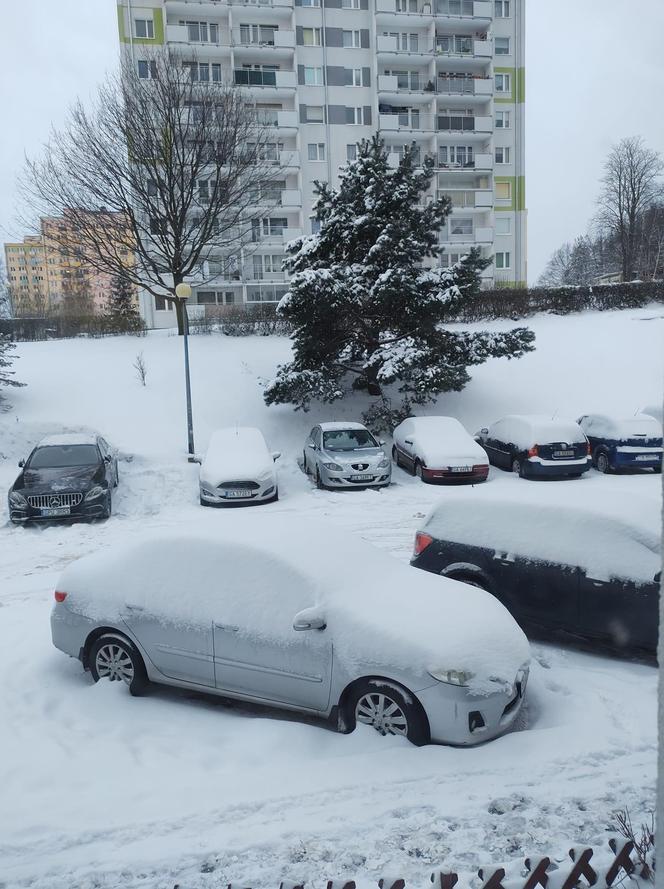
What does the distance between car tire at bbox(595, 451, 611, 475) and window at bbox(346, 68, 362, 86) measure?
37178 mm

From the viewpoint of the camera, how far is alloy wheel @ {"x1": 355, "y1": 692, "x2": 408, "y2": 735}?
15.3 ft

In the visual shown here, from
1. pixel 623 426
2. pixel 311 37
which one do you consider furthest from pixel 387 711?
pixel 311 37

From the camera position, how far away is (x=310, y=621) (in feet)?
16.0

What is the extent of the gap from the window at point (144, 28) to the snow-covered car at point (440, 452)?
36.6 meters

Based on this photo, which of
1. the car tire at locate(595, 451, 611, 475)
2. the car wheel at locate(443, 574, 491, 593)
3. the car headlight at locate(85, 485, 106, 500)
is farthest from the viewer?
the car tire at locate(595, 451, 611, 475)

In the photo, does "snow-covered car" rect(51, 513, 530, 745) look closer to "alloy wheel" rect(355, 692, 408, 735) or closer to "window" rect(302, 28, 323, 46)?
"alloy wheel" rect(355, 692, 408, 735)

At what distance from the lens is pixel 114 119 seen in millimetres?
23781

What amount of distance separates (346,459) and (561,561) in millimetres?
8737

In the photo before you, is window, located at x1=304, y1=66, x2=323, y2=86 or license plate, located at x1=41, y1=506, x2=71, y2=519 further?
window, located at x1=304, y1=66, x2=323, y2=86

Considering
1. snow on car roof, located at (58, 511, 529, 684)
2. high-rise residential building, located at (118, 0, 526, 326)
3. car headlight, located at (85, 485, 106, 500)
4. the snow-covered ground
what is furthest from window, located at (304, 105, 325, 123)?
snow on car roof, located at (58, 511, 529, 684)

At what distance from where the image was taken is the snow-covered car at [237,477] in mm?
13586

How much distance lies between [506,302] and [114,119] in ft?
57.7

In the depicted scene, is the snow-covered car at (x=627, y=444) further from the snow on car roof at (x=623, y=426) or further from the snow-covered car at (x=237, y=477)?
the snow-covered car at (x=237, y=477)

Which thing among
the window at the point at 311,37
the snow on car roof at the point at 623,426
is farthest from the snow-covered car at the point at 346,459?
the window at the point at 311,37
